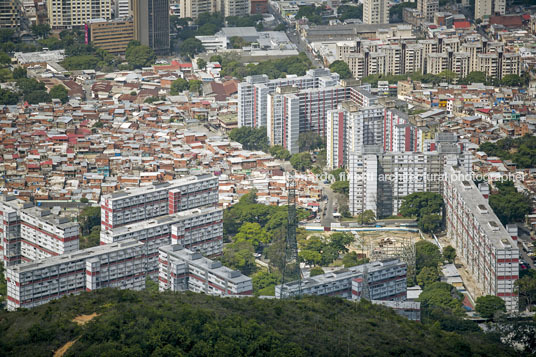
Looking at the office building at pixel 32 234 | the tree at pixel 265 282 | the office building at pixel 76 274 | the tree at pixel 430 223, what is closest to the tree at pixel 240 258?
the tree at pixel 265 282

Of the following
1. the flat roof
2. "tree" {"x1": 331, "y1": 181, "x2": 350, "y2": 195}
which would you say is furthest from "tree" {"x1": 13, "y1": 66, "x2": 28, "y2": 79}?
the flat roof

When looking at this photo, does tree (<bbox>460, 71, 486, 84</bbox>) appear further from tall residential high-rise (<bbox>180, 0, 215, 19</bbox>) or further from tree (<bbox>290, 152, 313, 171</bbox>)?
tall residential high-rise (<bbox>180, 0, 215, 19</bbox>)

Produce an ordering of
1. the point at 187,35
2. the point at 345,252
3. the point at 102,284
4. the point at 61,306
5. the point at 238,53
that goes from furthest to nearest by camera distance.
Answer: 1. the point at 187,35
2. the point at 238,53
3. the point at 345,252
4. the point at 102,284
5. the point at 61,306

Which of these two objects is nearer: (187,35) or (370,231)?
(370,231)

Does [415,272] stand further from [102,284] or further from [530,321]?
[102,284]

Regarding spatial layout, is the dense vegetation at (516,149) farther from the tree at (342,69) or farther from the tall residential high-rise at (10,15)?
the tall residential high-rise at (10,15)

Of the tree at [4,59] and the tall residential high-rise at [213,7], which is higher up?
the tall residential high-rise at [213,7]

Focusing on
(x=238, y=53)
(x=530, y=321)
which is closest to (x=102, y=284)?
(x=530, y=321)
